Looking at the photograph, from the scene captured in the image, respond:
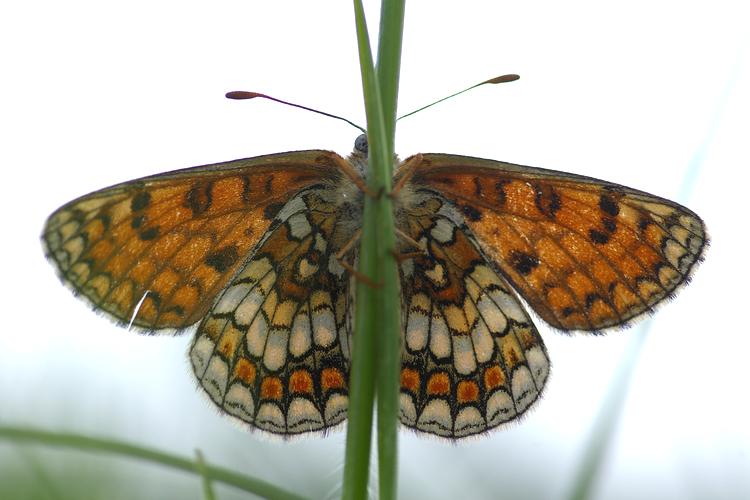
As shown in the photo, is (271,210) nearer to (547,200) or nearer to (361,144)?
(361,144)

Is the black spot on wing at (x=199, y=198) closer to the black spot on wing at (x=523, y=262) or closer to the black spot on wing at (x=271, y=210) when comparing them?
the black spot on wing at (x=271, y=210)

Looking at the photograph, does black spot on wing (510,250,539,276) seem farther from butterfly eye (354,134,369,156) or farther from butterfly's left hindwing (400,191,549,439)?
butterfly eye (354,134,369,156)

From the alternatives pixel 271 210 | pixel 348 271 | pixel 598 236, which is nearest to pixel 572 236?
pixel 598 236

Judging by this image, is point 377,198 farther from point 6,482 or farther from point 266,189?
point 266,189

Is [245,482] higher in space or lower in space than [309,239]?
lower

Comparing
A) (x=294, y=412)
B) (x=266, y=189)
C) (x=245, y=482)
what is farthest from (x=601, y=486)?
(x=266, y=189)

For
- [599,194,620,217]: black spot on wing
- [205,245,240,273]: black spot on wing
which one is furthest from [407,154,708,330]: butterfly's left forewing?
[205,245,240,273]: black spot on wing

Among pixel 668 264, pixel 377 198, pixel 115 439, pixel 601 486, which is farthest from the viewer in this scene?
pixel 668 264
